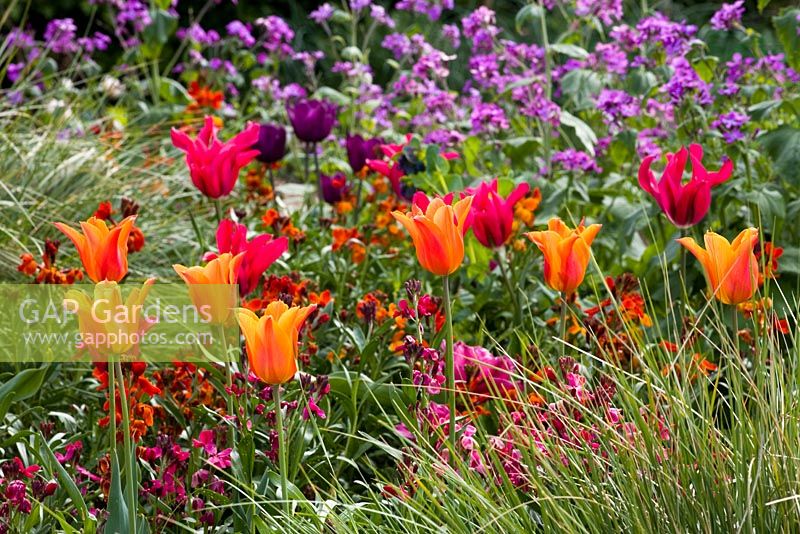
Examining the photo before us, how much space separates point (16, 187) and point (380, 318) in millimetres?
1922

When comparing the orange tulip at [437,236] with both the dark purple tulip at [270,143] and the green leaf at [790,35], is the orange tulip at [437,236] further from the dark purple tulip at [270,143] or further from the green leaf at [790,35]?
the dark purple tulip at [270,143]

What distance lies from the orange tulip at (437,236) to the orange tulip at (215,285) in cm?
31

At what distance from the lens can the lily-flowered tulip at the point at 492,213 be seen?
8.19 ft

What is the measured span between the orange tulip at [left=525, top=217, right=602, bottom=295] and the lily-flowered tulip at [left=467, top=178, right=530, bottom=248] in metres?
0.39

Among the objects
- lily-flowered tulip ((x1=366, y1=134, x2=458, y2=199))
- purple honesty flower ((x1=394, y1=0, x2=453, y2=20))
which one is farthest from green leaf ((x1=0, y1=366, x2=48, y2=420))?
purple honesty flower ((x1=394, y1=0, x2=453, y2=20))

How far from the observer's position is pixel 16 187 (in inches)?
162

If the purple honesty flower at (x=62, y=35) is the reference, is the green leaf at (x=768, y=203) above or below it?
above

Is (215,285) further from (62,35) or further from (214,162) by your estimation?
(62,35)

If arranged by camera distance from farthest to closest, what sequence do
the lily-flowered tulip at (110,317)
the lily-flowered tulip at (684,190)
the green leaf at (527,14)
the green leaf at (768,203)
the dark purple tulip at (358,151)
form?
the green leaf at (527,14) < the dark purple tulip at (358,151) < the green leaf at (768,203) < the lily-flowered tulip at (684,190) < the lily-flowered tulip at (110,317)

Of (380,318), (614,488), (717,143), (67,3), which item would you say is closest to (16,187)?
(380,318)

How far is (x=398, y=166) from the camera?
12.0 ft

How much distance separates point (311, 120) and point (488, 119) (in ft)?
2.07

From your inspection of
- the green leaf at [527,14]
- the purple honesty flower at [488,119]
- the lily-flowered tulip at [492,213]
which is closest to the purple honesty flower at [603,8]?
the green leaf at [527,14]

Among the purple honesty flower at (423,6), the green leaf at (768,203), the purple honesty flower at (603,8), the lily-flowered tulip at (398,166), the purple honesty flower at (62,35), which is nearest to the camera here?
the green leaf at (768,203)
